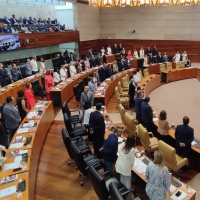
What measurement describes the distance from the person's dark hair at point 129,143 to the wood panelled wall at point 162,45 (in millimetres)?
16556

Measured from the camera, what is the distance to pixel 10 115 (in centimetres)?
588

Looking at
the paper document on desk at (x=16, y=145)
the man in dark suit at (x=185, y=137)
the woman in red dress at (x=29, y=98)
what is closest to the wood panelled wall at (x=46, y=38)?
the woman in red dress at (x=29, y=98)

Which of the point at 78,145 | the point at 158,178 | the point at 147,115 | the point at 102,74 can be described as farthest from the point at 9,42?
the point at 158,178

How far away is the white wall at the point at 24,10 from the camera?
600 inches

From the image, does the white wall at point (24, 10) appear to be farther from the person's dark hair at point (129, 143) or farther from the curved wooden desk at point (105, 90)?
the person's dark hair at point (129, 143)

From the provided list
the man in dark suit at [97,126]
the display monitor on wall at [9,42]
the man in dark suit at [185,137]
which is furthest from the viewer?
the display monitor on wall at [9,42]

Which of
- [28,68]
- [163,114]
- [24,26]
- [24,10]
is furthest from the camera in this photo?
[24,10]

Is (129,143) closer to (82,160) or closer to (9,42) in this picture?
(82,160)

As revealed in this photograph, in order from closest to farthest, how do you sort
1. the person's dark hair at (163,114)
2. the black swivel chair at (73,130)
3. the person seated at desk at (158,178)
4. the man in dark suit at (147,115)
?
the person seated at desk at (158,178)
the person's dark hair at (163,114)
the black swivel chair at (73,130)
the man in dark suit at (147,115)

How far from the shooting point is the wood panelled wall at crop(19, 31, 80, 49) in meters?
13.0

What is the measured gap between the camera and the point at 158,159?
3295 mm

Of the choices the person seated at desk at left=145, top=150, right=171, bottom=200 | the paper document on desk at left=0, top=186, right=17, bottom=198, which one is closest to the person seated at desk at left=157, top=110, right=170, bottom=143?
the person seated at desk at left=145, top=150, right=171, bottom=200

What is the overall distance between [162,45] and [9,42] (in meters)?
14.3

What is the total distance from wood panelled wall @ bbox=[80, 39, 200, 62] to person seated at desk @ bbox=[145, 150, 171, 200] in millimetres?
17138
